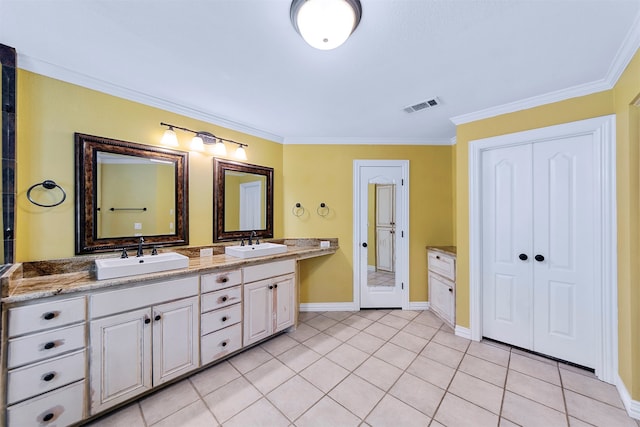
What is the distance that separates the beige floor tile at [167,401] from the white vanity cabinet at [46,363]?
1.14ft

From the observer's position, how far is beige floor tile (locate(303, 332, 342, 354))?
2357 mm

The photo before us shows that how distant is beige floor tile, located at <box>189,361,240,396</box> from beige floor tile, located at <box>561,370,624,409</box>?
259 cm

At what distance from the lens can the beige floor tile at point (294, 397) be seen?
162 cm

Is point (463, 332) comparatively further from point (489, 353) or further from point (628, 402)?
point (628, 402)

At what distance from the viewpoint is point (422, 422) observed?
1.52 metres

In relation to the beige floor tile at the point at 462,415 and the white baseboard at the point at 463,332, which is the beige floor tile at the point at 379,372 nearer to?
the beige floor tile at the point at 462,415

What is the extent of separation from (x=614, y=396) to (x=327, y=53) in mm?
3106

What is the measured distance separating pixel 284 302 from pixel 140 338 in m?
1.27

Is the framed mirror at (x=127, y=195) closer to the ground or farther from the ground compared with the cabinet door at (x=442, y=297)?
farther from the ground

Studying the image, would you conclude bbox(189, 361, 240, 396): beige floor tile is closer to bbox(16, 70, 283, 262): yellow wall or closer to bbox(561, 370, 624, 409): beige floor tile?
bbox(16, 70, 283, 262): yellow wall

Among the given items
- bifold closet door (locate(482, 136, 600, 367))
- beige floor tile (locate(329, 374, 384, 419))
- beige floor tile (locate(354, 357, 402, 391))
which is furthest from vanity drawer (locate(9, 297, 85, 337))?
bifold closet door (locate(482, 136, 600, 367))

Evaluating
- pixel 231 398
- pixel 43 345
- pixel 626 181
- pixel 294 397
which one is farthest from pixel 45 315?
pixel 626 181

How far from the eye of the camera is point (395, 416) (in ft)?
5.15

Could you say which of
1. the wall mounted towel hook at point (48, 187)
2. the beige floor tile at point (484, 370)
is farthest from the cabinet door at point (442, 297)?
the wall mounted towel hook at point (48, 187)
